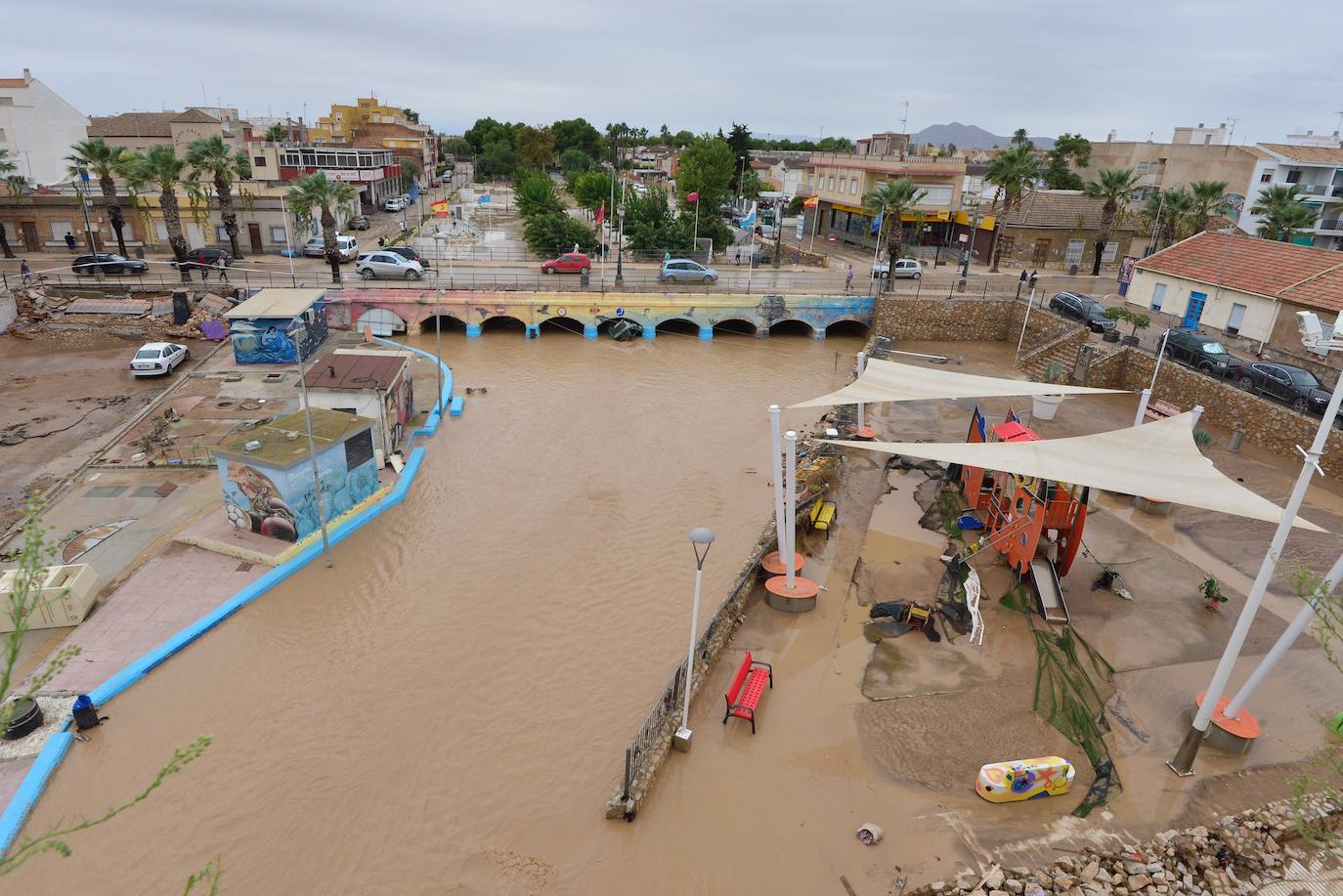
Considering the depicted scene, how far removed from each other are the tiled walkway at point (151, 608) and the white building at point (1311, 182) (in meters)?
63.5

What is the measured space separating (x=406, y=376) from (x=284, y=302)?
30.0 feet

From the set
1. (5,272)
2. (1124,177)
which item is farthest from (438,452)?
(1124,177)

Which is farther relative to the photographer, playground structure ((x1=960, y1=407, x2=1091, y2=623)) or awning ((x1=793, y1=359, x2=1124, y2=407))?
awning ((x1=793, y1=359, x2=1124, y2=407))

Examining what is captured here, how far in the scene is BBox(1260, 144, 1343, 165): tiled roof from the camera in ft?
172

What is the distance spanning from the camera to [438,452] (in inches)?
989

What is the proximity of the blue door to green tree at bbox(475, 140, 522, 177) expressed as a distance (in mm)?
97623

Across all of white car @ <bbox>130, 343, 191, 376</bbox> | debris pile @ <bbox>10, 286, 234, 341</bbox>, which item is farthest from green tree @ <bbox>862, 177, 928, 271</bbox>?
white car @ <bbox>130, 343, 191, 376</bbox>

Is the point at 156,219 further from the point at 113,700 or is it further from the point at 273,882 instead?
the point at 273,882

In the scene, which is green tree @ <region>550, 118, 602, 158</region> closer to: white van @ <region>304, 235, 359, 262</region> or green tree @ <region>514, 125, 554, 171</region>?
green tree @ <region>514, 125, 554, 171</region>

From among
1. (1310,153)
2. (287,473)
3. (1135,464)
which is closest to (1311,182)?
(1310,153)

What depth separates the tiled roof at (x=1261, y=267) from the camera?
97.1ft

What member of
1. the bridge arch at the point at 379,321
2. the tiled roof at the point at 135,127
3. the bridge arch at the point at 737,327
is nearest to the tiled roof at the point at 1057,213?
the bridge arch at the point at 737,327

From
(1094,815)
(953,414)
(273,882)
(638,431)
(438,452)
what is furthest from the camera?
(953,414)

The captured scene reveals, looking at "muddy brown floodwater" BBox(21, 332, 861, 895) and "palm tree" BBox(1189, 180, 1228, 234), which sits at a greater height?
"palm tree" BBox(1189, 180, 1228, 234)
